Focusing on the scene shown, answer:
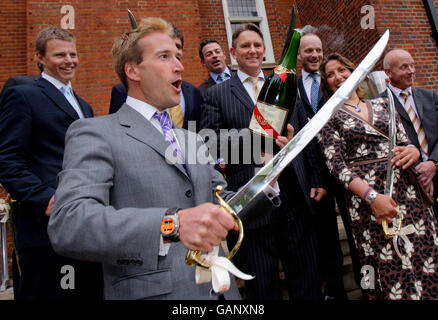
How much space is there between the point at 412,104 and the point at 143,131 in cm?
301

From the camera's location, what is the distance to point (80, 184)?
2.95 ft

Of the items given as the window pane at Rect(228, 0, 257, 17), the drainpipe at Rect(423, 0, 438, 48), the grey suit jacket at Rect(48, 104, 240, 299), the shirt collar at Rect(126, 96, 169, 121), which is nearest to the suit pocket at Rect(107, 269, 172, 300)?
the grey suit jacket at Rect(48, 104, 240, 299)

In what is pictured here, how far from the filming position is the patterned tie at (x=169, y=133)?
48.8 inches

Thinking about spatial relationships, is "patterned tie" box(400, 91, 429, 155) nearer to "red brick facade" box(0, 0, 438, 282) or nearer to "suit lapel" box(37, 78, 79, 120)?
"red brick facade" box(0, 0, 438, 282)

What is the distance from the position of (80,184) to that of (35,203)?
0.90 meters

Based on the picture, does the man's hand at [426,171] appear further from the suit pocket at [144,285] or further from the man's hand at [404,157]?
the suit pocket at [144,285]

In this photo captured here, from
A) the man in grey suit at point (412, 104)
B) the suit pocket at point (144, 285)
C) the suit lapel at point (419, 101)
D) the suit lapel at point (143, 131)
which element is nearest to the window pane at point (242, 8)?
the man in grey suit at point (412, 104)

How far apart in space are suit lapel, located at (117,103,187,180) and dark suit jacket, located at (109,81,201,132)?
1218 mm

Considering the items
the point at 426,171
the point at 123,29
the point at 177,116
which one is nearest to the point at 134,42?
the point at 177,116

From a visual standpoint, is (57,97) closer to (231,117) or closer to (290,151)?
(231,117)

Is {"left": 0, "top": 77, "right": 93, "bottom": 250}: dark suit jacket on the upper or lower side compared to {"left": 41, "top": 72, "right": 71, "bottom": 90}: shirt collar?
lower

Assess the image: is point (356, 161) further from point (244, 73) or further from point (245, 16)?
point (245, 16)

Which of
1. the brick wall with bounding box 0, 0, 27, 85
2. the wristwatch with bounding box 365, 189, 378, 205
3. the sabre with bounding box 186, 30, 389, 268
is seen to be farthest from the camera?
the brick wall with bounding box 0, 0, 27, 85

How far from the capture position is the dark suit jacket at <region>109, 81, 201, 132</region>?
2510mm
